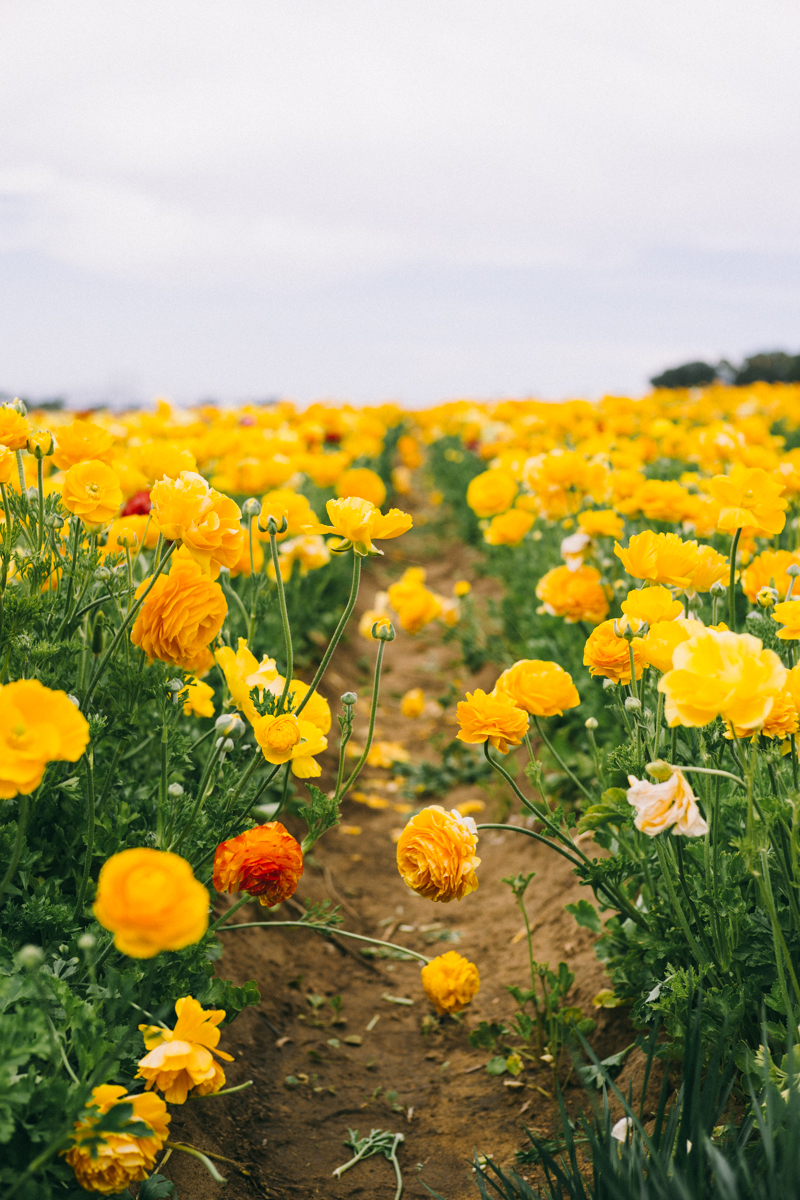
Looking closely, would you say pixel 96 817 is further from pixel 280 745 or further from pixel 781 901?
pixel 781 901

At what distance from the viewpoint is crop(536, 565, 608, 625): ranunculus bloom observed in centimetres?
247

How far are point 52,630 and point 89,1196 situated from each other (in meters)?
1.00

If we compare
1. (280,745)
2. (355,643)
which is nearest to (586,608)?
(280,745)

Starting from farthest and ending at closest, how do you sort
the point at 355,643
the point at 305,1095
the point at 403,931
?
the point at 355,643 < the point at 403,931 < the point at 305,1095

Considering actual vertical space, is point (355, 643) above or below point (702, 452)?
below

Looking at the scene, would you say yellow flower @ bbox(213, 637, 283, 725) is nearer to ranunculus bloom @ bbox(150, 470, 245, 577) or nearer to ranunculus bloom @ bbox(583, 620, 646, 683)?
ranunculus bloom @ bbox(150, 470, 245, 577)

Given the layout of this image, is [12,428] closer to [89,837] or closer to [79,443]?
[79,443]

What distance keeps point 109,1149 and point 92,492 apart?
1.12 m

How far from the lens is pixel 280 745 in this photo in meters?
1.55

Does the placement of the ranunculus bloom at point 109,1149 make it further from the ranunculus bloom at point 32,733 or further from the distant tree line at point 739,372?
the distant tree line at point 739,372

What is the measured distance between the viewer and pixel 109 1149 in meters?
1.27

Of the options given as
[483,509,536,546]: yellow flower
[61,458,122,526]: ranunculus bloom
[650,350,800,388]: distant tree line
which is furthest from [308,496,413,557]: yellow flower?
[650,350,800,388]: distant tree line

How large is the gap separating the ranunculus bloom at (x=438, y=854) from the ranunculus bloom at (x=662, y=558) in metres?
0.64

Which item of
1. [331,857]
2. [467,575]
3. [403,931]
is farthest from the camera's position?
[467,575]
